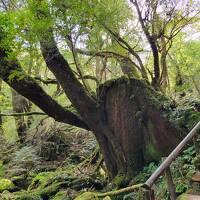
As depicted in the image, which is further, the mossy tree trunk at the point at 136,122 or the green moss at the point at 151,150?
the green moss at the point at 151,150

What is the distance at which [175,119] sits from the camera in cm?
679

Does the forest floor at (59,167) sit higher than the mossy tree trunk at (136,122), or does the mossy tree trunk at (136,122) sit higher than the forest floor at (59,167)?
the mossy tree trunk at (136,122)

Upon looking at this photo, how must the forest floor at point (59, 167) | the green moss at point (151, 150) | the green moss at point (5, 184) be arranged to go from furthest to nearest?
the green moss at point (5, 184) < the green moss at point (151, 150) < the forest floor at point (59, 167)

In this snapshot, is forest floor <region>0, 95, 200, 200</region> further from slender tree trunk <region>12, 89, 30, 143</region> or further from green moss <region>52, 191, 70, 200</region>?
slender tree trunk <region>12, 89, 30, 143</region>

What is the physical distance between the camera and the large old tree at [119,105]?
701 cm

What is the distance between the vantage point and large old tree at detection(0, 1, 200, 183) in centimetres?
701

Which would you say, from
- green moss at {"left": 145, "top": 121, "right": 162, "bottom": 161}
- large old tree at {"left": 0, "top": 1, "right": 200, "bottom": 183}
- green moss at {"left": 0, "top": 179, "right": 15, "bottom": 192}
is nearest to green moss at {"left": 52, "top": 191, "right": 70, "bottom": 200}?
large old tree at {"left": 0, "top": 1, "right": 200, "bottom": 183}

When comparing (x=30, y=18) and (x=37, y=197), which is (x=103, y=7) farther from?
(x=37, y=197)

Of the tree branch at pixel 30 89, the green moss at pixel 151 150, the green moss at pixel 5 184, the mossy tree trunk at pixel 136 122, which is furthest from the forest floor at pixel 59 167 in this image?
the tree branch at pixel 30 89

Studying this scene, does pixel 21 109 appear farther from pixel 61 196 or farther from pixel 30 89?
pixel 30 89

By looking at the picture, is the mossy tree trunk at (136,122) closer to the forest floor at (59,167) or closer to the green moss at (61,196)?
the forest floor at (59,167)

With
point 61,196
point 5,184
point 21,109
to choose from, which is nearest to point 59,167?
point 5,184

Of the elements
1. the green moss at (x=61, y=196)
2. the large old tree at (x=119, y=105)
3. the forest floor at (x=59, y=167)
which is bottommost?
the green moss at (x=61, y=196)

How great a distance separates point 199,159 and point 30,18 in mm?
3670
